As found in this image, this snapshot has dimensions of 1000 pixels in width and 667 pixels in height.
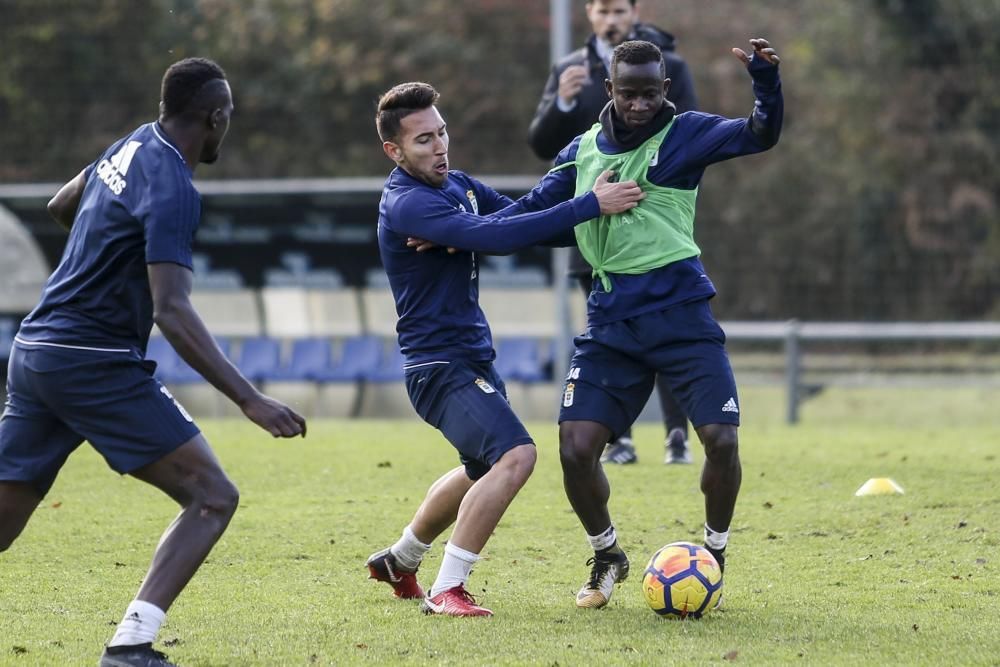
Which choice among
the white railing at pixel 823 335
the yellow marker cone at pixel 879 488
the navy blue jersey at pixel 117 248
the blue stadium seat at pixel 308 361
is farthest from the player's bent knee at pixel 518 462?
the blue stadium seat at pixel 308 361

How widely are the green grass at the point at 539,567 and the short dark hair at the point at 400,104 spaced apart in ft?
6.58

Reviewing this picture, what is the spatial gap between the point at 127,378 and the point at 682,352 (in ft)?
7.79

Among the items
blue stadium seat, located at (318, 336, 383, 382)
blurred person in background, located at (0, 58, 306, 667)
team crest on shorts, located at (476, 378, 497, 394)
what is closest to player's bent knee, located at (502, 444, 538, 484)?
team crest on shorts, located at (476, 378, 497, 394)

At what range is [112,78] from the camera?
25.9m

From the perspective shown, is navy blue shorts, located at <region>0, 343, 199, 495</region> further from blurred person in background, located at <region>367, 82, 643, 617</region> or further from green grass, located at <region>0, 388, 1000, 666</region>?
blurred person in background, located at <region>367, 82, 643, 617</region>

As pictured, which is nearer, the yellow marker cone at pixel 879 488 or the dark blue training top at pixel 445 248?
the dark blue training top at pixel 445 248

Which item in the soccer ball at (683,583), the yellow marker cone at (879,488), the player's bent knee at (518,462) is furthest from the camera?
the yellow marker cone at (879,488)

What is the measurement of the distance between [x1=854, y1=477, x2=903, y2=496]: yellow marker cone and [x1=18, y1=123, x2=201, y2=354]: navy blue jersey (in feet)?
17.3

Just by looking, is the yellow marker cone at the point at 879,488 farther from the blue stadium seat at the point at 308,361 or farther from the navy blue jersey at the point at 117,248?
the blue stadium seat at the point at 308,361

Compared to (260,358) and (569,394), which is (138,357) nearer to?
(569,394)

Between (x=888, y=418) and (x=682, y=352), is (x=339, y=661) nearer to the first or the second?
(x=682, y=352)

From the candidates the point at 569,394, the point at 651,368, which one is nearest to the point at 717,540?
the point at 651,368

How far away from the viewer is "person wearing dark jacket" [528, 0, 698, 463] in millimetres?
10039

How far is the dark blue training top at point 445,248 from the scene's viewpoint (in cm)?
611
